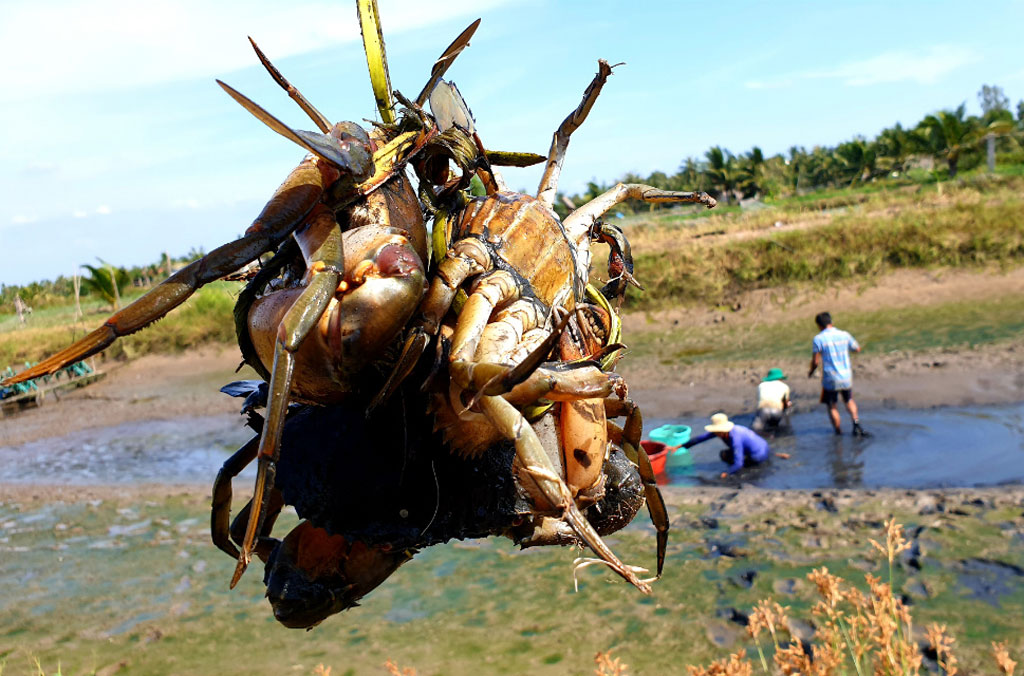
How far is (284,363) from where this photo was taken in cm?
197

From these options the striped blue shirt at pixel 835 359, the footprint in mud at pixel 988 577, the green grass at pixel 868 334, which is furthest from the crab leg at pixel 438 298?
the green grass at pixel 868 334

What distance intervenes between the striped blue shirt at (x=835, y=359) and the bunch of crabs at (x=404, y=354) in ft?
41.6

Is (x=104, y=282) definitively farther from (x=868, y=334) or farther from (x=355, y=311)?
(x=355, y=311)

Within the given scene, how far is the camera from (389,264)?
210cm

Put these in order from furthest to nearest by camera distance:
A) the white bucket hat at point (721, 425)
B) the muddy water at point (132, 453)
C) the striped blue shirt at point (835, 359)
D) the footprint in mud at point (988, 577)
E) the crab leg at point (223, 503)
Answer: the muddy water at point (132, 453), the striped blue shirt at point (835, 359), the white bucket hat at point (721, 425), the footprint in mud at point (988, 577), the crab leg at point (223, 503)

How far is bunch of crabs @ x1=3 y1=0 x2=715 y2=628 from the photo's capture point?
2113 millimetres

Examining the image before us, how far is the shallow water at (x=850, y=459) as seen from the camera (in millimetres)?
13055

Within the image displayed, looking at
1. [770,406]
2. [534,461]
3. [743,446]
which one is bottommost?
[743,446]

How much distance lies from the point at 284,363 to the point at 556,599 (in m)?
9.48

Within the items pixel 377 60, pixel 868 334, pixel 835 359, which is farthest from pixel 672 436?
pixel 377 60

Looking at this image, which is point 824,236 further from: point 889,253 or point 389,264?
point 389,264

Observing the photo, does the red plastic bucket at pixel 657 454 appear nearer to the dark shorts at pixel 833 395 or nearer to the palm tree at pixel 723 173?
the dark shorts at pixel 833 395

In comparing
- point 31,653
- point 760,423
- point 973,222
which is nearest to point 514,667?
point 31,653

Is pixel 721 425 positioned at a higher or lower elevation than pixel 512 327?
lower
